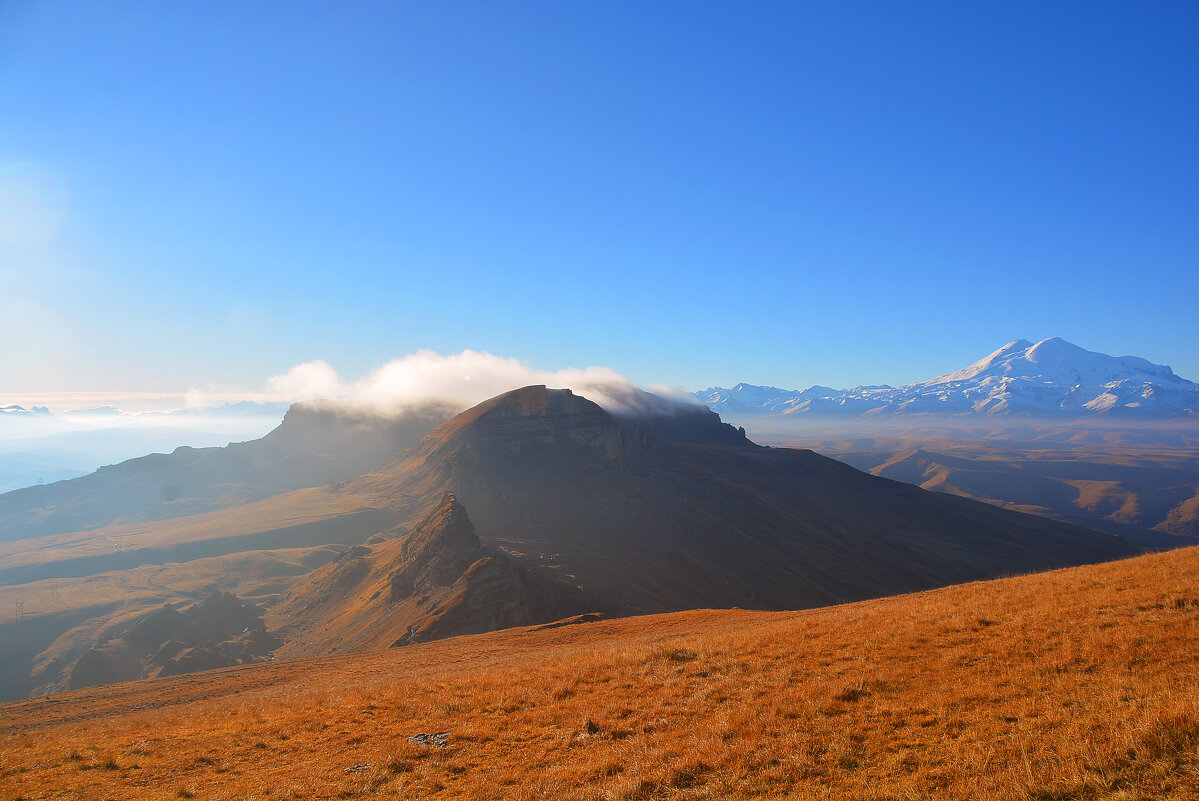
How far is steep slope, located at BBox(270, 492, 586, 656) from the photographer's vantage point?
58875 millimetres

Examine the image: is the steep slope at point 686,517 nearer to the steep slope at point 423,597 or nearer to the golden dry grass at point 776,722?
the steep slope at point 423,597

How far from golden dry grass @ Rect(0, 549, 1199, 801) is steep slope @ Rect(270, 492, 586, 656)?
35.2 metres

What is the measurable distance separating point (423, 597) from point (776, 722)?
62.1 meters

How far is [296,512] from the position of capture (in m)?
161

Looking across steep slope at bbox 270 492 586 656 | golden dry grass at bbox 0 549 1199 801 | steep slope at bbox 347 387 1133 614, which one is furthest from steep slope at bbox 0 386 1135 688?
golden dry grass at bbox 0 549 1199 801

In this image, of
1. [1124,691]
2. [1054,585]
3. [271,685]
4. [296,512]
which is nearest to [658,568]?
[271,685]

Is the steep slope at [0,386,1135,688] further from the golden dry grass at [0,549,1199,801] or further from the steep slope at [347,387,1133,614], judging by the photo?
the golden dry grass at [0,549,1199,801]

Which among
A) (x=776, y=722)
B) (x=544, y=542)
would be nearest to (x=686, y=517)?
(x=544, y=542)

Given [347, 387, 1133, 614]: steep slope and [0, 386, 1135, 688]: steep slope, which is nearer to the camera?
[0, 386, 1135, 688]: steep slope

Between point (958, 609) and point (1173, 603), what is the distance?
5.81 m

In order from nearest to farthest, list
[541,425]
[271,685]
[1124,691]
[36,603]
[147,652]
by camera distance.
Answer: [1124,691] → [271,685] → [147,652] → [36,603] → [541,425]

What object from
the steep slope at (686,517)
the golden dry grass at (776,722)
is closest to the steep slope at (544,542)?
the steep slope at (686,517)

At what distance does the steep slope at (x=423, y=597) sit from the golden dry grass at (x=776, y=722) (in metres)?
35.2

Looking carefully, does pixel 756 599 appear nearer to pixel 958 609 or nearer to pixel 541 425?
pixel 541 425
